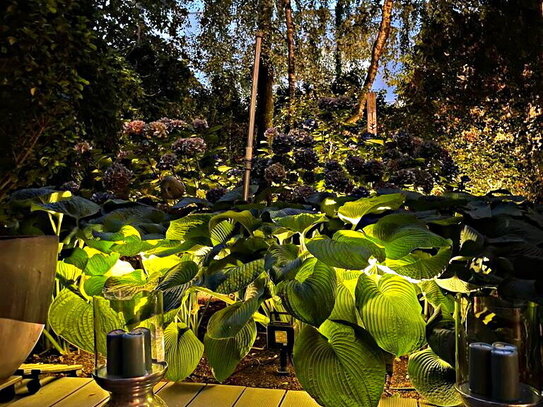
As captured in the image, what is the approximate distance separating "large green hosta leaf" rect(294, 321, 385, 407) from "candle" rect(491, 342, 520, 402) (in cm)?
23

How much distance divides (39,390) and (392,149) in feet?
5.13

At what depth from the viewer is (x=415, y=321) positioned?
2.26 feet

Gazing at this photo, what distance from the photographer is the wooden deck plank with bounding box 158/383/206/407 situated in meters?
0.77

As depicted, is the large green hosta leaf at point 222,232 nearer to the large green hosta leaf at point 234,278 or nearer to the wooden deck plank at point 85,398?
the large green hosta leaf at point 234,278

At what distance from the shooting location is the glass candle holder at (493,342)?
42 centimetres

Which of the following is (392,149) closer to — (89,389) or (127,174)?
(127,174)

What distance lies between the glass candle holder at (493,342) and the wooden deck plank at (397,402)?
264mm

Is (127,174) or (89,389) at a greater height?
(127,174)

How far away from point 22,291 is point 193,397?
10.7 inches

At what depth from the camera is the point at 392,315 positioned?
27.0 inches

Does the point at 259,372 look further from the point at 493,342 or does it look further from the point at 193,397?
the point at 493,342

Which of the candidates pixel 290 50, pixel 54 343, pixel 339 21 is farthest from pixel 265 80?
pixel 54 343

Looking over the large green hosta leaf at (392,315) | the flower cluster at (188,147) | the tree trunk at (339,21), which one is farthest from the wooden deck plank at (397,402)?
the tree trunk at (339,21)

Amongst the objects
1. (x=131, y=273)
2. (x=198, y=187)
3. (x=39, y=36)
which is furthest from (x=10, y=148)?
(x=131, y=273)
